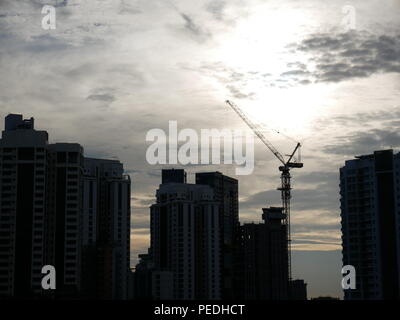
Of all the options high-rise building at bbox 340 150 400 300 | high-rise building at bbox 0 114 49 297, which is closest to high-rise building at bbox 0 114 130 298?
high-rise building at bbox 0 114 49 297

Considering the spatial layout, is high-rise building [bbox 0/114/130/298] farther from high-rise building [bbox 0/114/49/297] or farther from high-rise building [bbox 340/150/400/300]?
high-rise building [bbox 340/150/400/300]

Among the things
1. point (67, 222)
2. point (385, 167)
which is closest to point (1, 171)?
point (67, 222)

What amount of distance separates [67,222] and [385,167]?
3289 inches

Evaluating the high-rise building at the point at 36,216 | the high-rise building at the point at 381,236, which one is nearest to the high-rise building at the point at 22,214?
the high-rise building at the point at 36,216

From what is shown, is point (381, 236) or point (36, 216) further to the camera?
point (381, 236)

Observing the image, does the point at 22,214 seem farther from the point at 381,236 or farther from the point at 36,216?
the point at 381,236

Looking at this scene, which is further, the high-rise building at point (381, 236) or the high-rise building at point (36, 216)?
the high-rise building at point (381, 236)

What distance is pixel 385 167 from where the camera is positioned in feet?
648

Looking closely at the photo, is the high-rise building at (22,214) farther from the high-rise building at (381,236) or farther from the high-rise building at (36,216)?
the high-rise building at (381,236)

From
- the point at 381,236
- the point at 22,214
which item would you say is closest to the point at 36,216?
the point at 22,214

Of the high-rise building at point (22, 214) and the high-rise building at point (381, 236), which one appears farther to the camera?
the high-rise building at point (381, 236)

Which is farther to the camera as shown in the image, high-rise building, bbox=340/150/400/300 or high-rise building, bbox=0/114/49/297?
high-rise building, bbox=340/150/400/300
